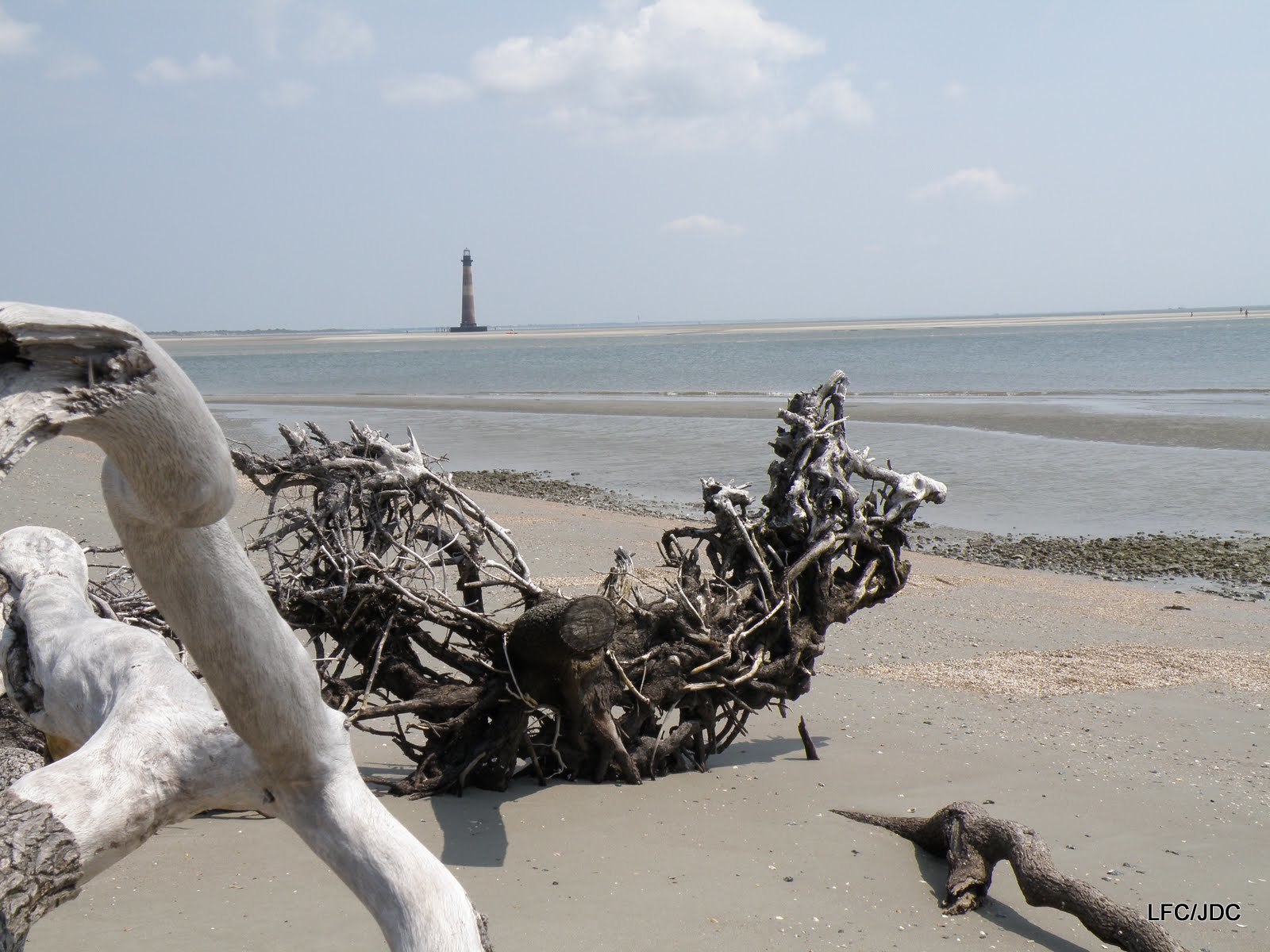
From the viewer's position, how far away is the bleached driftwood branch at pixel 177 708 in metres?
1.47

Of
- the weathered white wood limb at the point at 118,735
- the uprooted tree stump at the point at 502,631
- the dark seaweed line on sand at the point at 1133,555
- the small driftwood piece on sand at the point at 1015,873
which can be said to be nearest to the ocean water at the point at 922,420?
the dark seaweed line on sand at the point at 1133,555

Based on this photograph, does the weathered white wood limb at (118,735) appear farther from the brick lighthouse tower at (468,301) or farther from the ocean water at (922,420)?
the brick lighthouse tower at (468,301)

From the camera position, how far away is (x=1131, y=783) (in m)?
5.68

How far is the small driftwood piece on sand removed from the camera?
3.96m

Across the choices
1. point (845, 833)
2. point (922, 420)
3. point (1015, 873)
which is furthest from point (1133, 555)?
point (922, 420)

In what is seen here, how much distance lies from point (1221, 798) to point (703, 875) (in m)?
2.85

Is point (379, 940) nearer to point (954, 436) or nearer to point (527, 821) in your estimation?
point (527, 821)

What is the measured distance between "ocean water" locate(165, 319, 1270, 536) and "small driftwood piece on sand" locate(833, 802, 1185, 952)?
1023 cm

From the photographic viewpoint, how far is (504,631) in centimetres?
498

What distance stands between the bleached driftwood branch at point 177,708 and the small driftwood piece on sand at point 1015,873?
9.60 ft

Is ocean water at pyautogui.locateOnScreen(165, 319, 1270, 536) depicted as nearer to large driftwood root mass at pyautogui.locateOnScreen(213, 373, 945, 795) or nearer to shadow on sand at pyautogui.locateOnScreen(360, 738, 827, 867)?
large driftwood root mass at pyautogui.locateOnScreen(213, 373, 945, 795)

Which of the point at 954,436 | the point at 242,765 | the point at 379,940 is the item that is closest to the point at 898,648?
the point at 379,940

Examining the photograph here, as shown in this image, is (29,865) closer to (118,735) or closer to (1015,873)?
(118,735)

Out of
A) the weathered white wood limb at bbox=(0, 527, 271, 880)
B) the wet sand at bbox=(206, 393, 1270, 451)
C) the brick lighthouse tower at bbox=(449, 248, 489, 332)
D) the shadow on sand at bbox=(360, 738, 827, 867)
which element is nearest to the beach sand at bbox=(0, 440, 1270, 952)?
the shadow on sand at bbox=(360, 738, 827, 867)
